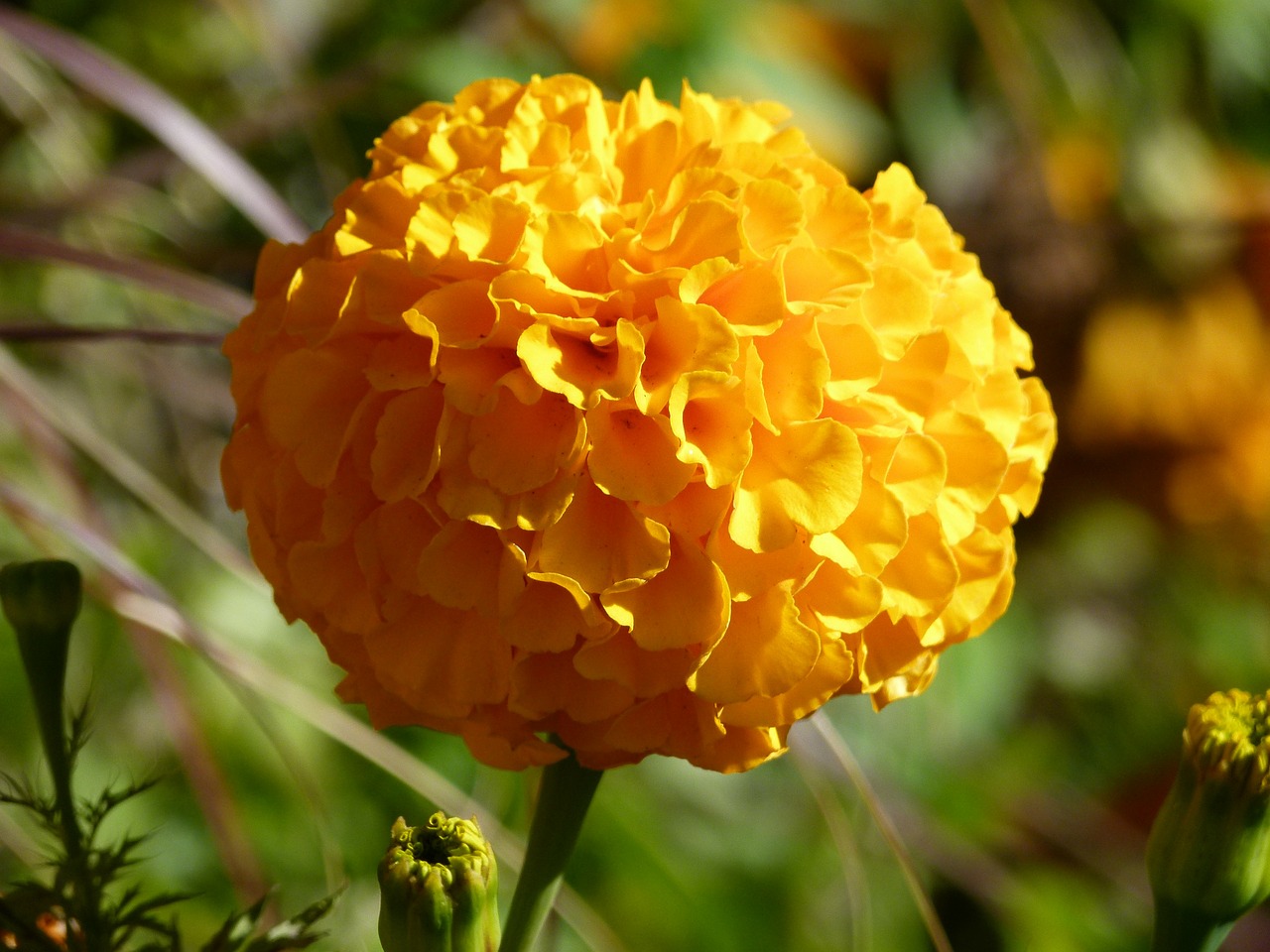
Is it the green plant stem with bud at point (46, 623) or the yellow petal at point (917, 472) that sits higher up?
the yellow petal at point (917, 472)

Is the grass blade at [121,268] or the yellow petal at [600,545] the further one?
the grass blade at [121,268]

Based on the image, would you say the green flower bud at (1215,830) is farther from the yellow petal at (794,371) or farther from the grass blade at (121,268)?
the grass blade at (121,268)

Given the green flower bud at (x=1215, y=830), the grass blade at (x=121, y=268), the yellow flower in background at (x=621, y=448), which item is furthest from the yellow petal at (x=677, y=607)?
the grass blade at (x=121, y=268)

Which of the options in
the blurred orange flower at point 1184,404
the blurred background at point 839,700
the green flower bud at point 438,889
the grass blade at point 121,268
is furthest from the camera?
the blurred orange flower at point 1184,404

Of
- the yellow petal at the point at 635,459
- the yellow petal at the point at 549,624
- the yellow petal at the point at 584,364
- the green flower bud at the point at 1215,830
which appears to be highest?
the yellow petal at the point at 584,364

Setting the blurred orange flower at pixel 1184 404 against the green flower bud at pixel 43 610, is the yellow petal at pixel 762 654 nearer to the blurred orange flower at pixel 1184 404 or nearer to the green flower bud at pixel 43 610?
the green flower bud at pixel 43 610

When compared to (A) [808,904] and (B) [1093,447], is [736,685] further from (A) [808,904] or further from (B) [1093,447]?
(B) [1093,447]

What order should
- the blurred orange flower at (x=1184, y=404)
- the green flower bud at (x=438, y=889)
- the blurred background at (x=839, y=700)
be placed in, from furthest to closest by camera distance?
1. the blurred orange flower at (x=1184, y=404)
2. the blurred background at (x=839, y=700)
3. the green flower bud at (x=438, y=889)

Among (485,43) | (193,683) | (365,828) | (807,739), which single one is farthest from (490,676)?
(485,43)
